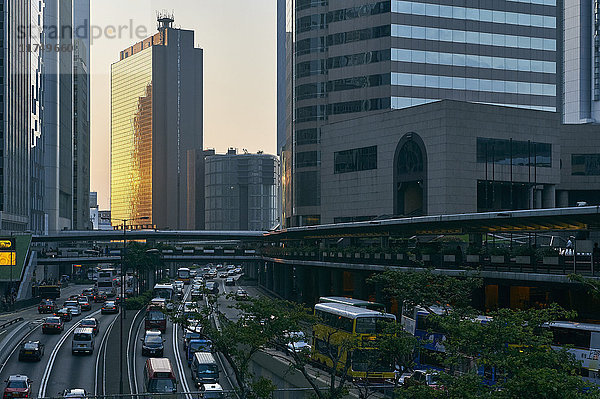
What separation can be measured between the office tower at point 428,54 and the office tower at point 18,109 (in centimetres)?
6702

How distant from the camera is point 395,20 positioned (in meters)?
118

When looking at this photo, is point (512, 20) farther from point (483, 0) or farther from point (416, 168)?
point (416, 168)

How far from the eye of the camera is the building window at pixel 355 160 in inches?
4259

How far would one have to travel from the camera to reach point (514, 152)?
101m

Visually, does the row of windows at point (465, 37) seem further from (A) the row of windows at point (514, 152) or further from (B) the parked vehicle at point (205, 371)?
(B) the parked vehicle at point (205, 371)

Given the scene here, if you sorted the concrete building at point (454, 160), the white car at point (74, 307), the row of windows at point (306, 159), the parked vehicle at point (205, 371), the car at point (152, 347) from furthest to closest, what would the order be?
the row of windows at point (306, 159) → the white car at point (74, 307) → the concrete building at point (454, 160) → the car at point (152, 347) → the parked vehicle at point (205, 371)

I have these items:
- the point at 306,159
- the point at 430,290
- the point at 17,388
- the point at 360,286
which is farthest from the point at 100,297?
the point at 430,290

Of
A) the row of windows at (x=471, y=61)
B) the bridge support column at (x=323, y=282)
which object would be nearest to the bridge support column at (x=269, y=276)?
the row of windows at (x=471, y=61)

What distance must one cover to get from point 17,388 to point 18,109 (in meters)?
130

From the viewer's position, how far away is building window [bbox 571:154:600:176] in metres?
112

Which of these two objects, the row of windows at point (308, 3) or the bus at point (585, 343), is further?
the row of windows at point (308, 3)

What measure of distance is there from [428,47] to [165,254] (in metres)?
67.5

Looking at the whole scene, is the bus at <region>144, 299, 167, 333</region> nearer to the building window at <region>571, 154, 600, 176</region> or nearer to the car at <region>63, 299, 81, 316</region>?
the car at <region>63, 299, 81, 316</region>

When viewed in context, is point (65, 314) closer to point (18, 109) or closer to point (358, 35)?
point (358, 35)
